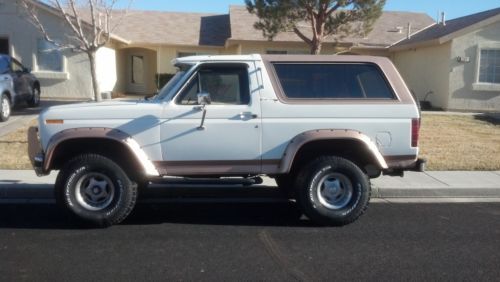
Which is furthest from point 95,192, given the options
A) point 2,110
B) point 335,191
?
point 2,110

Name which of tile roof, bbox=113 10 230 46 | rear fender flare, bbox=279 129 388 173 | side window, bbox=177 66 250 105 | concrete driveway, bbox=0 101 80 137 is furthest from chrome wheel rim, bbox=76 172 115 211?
tile roof, bbox=113 10 230 46

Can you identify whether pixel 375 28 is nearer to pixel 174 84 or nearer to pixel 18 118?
pixel 18 118

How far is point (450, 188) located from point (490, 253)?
2947mm

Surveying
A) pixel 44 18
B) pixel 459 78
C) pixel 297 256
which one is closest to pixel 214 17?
pixel 44 18

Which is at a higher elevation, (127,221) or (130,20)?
(130,20)

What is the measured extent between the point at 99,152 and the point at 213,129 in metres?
1.36

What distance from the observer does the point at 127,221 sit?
691cm

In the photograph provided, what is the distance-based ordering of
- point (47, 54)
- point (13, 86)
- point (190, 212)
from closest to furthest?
1. point (190, 212)
2. point (13, 86)
3. point (47, 54)

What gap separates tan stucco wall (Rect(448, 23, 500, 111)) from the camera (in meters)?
20.6

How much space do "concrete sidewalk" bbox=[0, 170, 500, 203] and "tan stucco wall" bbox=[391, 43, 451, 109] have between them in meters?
12.6

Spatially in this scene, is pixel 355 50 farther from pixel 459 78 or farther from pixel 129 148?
pixel 129 148

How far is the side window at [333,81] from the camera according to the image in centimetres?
682

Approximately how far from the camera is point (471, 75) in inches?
819

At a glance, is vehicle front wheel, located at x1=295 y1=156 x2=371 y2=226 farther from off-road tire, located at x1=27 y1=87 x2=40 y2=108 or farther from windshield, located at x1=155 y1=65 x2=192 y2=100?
off-road tire, located at x1=27 y1=87 x2=40 y2=108
